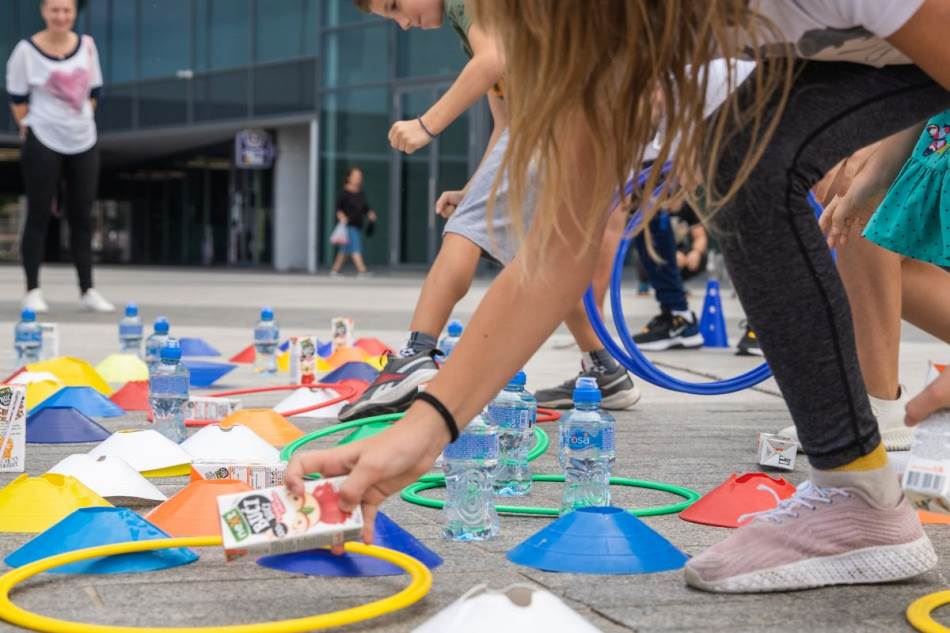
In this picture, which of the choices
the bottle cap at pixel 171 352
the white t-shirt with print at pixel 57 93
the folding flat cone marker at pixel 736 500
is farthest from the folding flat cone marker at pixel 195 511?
the white t-shirt with print at pixel 57 93

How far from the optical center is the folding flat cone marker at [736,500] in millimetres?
2996

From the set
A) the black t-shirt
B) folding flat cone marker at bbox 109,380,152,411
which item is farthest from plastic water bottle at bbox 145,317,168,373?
the black t-shirt

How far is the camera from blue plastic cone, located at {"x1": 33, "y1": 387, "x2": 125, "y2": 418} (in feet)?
15.6

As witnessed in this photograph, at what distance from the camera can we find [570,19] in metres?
2.01

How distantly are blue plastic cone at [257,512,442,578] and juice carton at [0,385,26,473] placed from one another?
1.29 meters

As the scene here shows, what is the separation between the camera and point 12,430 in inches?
138

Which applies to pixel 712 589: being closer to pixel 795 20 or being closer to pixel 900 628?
pixel 900 628

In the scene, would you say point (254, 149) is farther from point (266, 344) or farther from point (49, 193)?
point (266, 344)

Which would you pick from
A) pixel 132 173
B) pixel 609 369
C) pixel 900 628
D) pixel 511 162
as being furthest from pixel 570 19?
pixel 132 173

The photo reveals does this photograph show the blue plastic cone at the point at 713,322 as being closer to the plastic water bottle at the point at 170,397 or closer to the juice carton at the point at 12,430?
the plastic water bottle at the point at 170,397

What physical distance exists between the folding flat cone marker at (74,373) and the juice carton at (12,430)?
1.80 meters

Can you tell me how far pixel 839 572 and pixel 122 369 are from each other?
4.38 metres

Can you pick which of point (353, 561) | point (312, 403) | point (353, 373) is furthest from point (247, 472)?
point (353, 373)

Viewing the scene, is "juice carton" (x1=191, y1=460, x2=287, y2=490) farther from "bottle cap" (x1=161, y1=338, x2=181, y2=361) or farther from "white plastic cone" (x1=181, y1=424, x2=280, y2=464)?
"bottle cap" (x1=161, y1=338, x2=181, y2=361)
